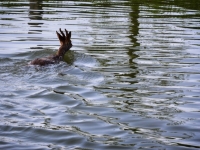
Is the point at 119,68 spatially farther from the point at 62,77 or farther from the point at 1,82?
the point at 1,82

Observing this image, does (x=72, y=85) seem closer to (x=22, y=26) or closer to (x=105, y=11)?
(x=22, y=26)

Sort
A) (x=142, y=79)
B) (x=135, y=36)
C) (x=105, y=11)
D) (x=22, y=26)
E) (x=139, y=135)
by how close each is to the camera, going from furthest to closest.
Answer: (x=105, y=11) → (x=22, y=26) → (x=135, y=36) → (x=142, y=79) → (x=139, y=135)

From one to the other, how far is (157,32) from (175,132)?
299 inches

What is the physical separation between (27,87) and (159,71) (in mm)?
2799

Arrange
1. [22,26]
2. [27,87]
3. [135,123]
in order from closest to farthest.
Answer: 1. [135,123]
2. [27,87]
3. [22,26]

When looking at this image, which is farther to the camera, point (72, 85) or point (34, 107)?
point (72, 85)

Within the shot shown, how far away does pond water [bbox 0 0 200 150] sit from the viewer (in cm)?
605

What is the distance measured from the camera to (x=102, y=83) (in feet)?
28.4

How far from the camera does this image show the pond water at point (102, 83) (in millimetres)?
6051

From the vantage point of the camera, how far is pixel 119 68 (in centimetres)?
980

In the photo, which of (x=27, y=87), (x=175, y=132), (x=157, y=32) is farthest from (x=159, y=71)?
(x=157, y=32)

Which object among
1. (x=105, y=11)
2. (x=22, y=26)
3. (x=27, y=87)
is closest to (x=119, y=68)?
(x=27, y=87)

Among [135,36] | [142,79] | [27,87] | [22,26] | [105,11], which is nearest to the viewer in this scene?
[27,87]

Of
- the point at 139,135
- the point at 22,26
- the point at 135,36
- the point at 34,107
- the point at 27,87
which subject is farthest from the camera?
the point at 22,26
